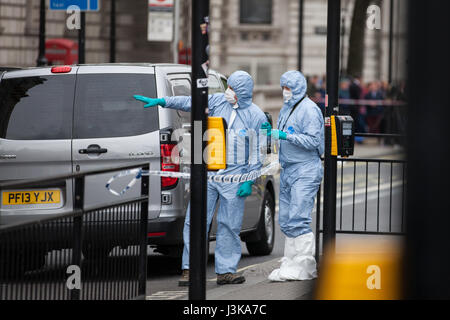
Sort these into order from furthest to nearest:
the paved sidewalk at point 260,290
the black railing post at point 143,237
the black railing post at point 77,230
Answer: the paved sidewalk at point 260,290 → the black railing post at point 143,237 → the black railing post at point 77,230

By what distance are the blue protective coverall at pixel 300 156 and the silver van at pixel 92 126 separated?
35.1 inches

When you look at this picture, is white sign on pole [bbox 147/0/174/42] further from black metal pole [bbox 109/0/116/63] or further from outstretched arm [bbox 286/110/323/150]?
outstretched arm [bbox 286/110/323/150]

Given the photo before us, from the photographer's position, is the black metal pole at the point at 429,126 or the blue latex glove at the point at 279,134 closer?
the black metal pole at the point at 429,126

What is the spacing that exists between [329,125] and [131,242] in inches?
91.4

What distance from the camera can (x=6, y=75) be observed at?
28.0 ft

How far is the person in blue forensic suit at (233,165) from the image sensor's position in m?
7.94

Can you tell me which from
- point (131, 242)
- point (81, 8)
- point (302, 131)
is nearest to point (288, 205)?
point (302, 131)

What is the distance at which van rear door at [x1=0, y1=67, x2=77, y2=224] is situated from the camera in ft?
26.9

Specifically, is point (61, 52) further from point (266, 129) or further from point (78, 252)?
point (78, 252)

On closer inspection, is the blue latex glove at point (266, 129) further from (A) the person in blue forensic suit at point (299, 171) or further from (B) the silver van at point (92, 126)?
(B) the silver van at point (92, 126)

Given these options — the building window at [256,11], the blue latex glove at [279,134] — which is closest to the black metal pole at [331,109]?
the blue latex glove at [279,134]

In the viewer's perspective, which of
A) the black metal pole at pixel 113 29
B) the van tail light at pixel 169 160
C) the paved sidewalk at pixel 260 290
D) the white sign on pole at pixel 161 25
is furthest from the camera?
the black metal pole at pixel 113 29

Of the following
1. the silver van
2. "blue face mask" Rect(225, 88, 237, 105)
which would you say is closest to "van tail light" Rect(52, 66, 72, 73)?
the silver van

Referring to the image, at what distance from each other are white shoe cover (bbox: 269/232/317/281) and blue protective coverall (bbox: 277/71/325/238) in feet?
0.21
